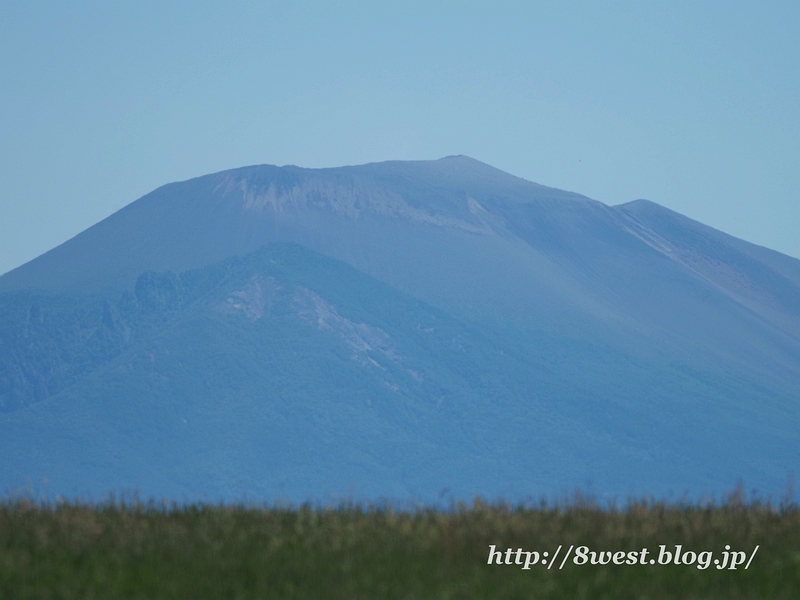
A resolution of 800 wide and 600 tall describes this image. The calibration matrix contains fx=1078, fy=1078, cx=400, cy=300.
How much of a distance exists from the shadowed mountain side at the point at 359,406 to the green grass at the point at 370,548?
6575 centimetres

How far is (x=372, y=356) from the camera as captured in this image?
93938 mm

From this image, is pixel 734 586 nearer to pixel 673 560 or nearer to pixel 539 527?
pixel 673 560

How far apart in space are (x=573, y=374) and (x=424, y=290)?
1608cm

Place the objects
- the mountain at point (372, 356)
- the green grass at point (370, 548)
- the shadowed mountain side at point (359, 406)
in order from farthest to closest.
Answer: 1. the mountain at point (372, 356)
2. the shadowed mountain side at point (359, 406)
3. the green grass at point (370, 548)

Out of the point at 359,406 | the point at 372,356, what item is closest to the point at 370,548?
the point at 359,406

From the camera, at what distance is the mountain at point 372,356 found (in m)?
82.4

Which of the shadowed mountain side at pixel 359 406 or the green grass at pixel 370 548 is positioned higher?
the green grass at pixel 370 548

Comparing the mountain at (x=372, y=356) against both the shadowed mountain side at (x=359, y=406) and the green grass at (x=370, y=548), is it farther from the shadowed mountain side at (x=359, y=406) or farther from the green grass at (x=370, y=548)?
the green grass at (x=370, y=548)

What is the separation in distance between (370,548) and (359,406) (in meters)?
80.0

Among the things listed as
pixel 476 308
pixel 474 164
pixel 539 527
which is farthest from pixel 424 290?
pixel 539 527

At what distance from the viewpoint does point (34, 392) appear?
89.8 meters

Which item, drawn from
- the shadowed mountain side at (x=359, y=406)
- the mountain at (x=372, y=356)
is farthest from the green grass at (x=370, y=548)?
the shadowed mountain side at (x=359, y=406)

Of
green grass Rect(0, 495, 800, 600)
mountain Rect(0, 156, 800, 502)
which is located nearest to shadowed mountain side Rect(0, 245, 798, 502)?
mountain Rect(0, 156, 800, 502)

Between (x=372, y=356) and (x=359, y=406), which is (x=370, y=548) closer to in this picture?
(x=359, y=406)
